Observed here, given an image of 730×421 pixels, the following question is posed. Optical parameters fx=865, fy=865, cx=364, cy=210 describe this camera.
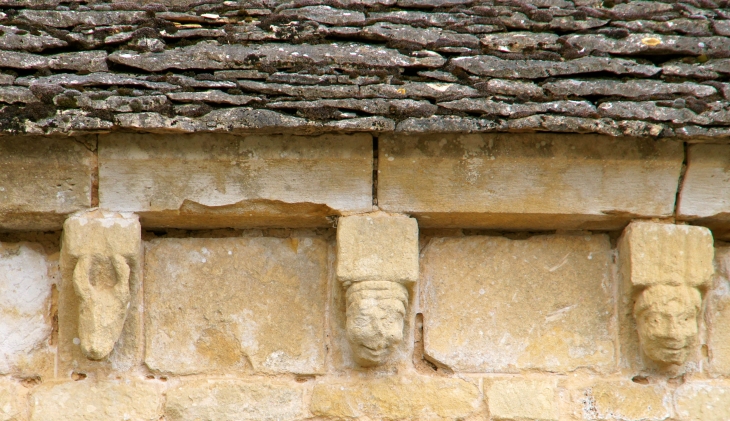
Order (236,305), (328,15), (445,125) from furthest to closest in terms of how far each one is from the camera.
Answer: (236,305) < (328,15) < (445,125)

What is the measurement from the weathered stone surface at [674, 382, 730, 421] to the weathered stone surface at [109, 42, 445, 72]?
1.68 metres

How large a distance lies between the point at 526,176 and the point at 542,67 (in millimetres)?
436

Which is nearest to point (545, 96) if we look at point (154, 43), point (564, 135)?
point (564, 135)

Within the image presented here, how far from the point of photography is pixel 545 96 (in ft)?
10.7

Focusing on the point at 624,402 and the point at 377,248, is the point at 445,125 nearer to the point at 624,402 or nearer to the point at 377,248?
the point at 377,248

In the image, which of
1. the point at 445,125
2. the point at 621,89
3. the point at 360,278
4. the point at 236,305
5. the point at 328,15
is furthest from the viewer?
the point at 236,305

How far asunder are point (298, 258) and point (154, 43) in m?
1.05

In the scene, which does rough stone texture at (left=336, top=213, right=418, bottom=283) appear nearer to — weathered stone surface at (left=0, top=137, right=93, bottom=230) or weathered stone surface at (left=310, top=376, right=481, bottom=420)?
weathered stone surface at (left=310, top=376, right=481, bottom=420)

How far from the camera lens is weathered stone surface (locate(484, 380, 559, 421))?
137 inches

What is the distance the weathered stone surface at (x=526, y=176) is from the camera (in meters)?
3.45

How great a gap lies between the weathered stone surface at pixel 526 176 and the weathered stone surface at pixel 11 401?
166cm

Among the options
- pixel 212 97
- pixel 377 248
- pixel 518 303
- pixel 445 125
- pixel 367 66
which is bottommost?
pixel 518 303

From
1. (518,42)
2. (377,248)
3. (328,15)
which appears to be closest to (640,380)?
(377,248)

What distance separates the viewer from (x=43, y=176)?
3.42 metres
